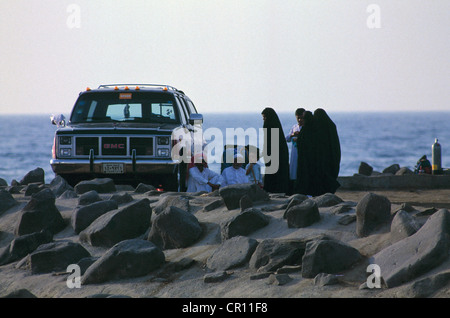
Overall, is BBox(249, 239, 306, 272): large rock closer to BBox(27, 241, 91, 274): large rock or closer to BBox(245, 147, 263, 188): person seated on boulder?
BBox(27, 241, 91, 274): large rock

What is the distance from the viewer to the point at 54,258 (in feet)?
30.5

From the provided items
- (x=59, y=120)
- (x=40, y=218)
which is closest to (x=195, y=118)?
(x=59, y=120)

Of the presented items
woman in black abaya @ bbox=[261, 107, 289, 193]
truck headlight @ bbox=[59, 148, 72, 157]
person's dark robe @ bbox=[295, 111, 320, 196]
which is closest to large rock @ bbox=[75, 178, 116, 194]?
truck headlight @ bbox=[59, 148, 72, 157]

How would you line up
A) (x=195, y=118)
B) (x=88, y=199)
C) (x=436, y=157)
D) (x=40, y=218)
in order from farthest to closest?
(x=436, y=157) < (x=195, y=118) < (x=88, y=199) < (x=40, y=218)

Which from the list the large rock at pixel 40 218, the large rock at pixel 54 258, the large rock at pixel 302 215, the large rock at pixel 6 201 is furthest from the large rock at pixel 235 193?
the large rock at pixel 6 201

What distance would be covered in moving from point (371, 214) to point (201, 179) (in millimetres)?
5418

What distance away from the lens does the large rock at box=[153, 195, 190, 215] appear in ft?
34.6

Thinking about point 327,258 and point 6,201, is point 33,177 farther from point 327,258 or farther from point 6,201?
point 327,258

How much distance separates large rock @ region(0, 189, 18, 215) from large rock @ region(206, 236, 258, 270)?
506cm

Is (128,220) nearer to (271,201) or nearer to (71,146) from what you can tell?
(271,201)

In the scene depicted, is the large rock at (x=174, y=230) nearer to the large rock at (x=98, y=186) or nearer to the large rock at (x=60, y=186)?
the large rock at (x=98, y=186)

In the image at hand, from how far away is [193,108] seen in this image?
1659 cm
